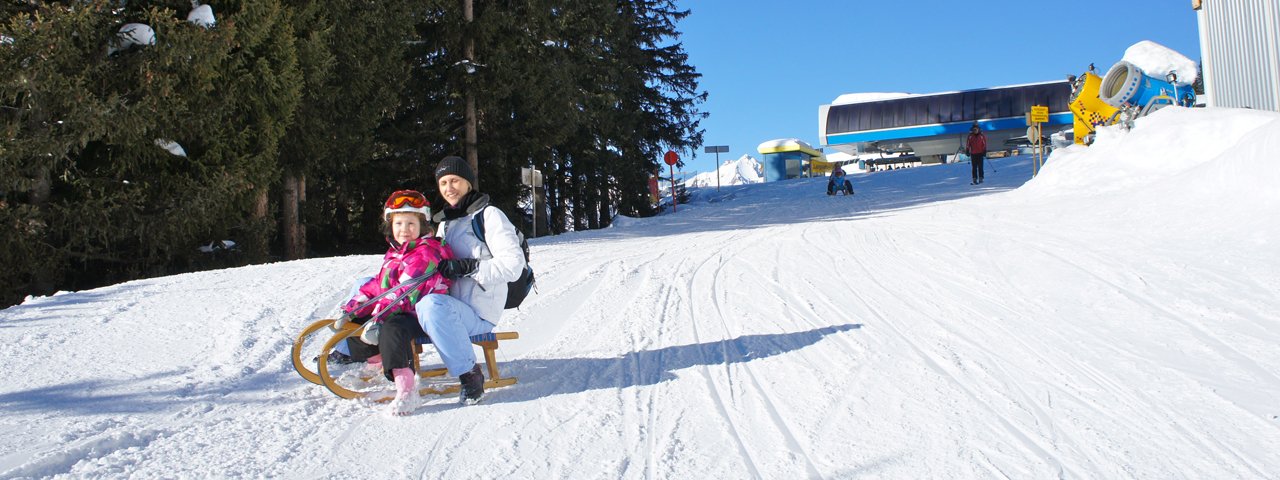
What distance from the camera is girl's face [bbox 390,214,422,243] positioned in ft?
13.4

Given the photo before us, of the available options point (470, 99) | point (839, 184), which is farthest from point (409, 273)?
point (839, 184)

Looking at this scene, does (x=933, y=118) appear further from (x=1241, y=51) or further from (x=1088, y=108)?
(x=1241, y=51)

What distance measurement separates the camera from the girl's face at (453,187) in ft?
14.0

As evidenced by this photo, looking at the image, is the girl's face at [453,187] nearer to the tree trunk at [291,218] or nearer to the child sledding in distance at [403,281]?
the child sledding in distance at [403,281]

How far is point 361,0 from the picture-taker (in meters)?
14.8

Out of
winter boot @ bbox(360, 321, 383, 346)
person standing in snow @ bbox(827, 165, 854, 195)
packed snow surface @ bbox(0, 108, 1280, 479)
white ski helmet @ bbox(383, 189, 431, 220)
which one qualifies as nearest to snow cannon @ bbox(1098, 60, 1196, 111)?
person standing in snow @ bbox(827, 165, 854, 195)

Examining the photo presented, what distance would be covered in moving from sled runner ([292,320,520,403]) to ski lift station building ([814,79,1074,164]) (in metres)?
41.1

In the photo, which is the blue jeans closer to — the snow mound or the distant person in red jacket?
the snow mound

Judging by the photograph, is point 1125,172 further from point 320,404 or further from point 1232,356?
point 320,404

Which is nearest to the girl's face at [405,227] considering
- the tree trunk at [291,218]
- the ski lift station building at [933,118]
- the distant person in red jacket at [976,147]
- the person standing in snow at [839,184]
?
the tree trunk at [291,218]

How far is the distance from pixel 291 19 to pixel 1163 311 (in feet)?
41.1

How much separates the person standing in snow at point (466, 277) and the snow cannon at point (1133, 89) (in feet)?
56.2

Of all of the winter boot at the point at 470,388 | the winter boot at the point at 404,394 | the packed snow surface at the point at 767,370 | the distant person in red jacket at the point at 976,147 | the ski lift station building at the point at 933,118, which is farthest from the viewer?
the ski lift station building at the point at 933,118

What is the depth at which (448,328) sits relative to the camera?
3.97 m
